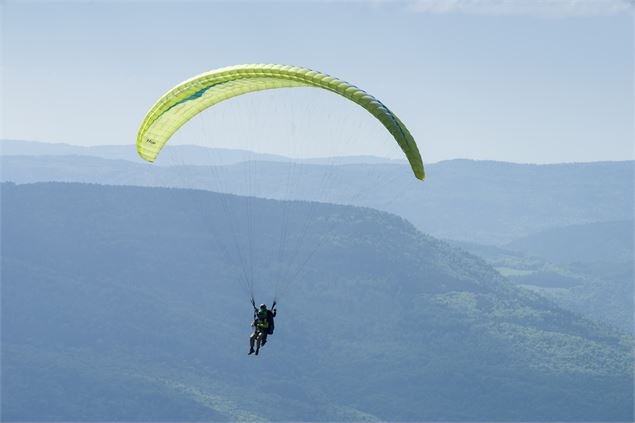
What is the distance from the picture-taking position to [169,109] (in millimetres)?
45562

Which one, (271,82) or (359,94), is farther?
(271,82)

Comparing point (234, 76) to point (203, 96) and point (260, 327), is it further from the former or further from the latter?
point (260, 327)

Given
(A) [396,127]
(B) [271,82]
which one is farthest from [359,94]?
(B) [271,82]

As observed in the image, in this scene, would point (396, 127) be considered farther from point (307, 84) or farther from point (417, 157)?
point (307, 84)

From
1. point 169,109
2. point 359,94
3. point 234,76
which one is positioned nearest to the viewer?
point 359,94

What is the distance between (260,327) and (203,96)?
32.3 feet

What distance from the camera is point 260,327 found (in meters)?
43.4

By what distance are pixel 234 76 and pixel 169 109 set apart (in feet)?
14.0

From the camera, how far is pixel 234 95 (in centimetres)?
4566

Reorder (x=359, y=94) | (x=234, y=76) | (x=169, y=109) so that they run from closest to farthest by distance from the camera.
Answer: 1. (x=359, y=94)
2. (x=234, y=76)
3. (x=169, y=109)

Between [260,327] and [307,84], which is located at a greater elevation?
[307,84]

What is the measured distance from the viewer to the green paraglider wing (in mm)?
40062

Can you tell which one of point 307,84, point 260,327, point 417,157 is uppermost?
point 307,84

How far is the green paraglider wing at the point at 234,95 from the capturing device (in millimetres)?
40062
